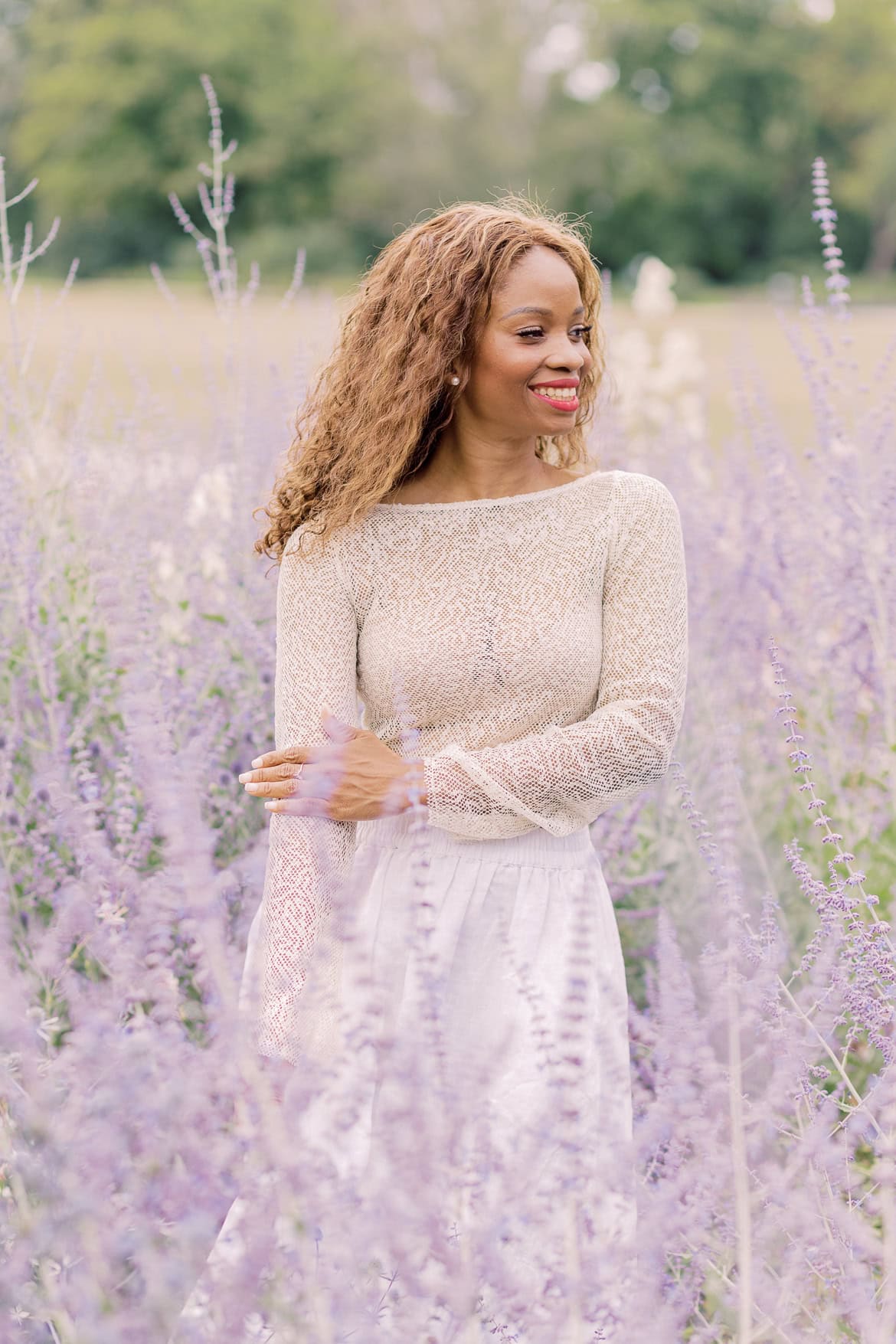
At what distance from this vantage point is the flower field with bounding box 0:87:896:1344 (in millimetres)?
1198

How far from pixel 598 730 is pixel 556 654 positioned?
0.15 m

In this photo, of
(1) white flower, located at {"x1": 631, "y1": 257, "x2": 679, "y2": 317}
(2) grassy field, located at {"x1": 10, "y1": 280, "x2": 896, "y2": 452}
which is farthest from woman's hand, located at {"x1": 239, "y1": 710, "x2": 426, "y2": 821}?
(1) white flower, located at {"x1": 631, "y1": 257, "x2": 679, "y2": 317}

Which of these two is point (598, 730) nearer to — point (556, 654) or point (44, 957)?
point (556, 654)

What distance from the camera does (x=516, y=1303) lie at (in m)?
1.24

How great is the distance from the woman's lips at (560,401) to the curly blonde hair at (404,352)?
138mm

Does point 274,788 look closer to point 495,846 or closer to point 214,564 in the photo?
point 495,846

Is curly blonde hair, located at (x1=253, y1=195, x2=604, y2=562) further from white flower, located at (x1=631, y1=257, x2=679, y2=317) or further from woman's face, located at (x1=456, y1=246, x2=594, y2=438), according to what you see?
white flower, located at (x1=631, y1=257, x2=679, y2=317)

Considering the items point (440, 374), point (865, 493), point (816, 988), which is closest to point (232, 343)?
point (440, 374)

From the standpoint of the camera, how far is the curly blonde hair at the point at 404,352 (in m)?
2.21

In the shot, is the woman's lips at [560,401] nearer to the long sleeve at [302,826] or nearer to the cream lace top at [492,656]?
the cream lace top at [492,656]

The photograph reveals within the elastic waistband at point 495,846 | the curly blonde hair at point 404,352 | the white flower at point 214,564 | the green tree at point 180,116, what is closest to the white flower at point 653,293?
the white flower at point 214,564

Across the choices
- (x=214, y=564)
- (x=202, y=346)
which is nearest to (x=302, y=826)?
(x=214, y=564)

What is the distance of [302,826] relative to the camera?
6.91 ft

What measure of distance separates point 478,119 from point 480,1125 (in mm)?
38410
